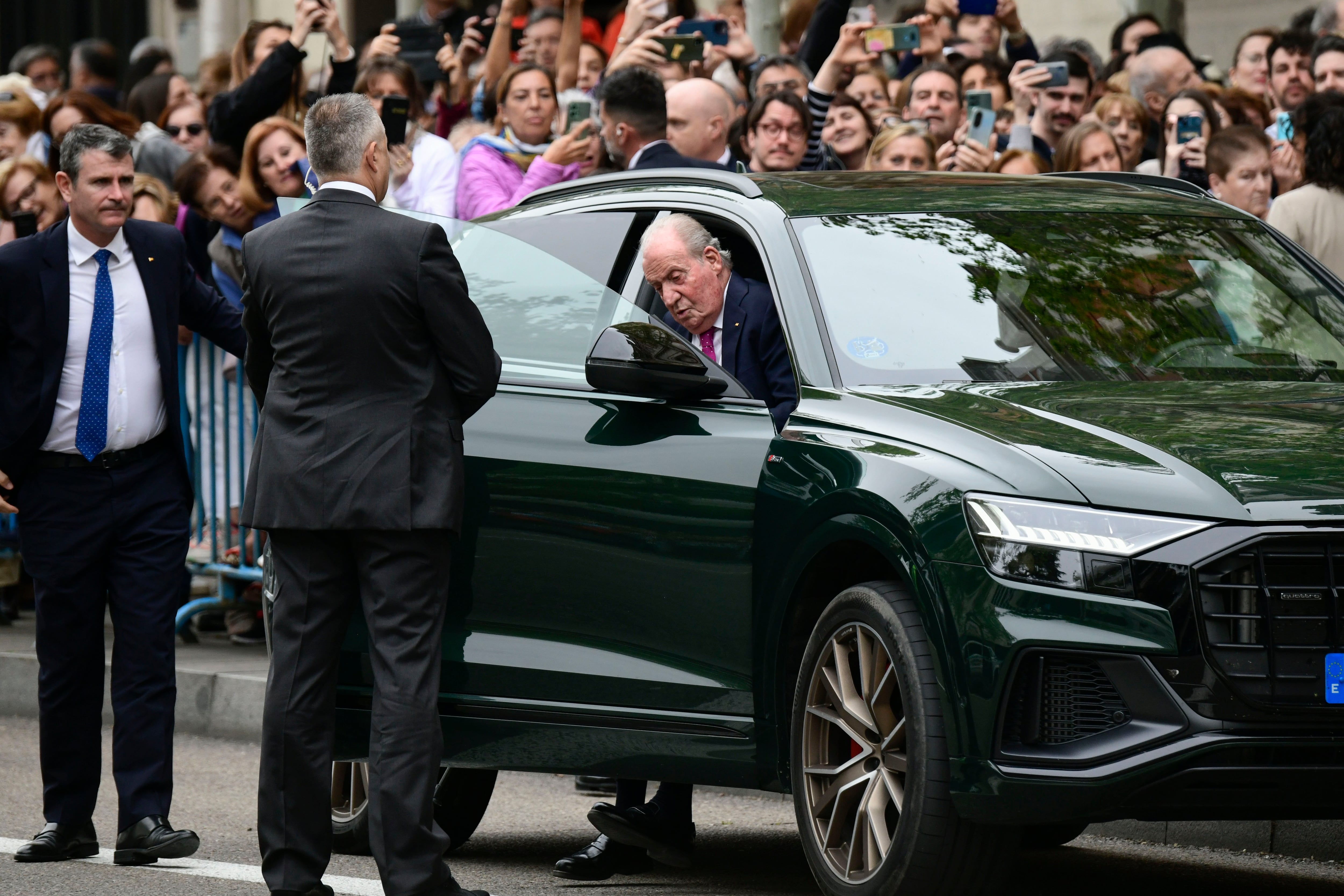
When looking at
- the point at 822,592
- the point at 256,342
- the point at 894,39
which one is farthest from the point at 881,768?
the point at 894,39

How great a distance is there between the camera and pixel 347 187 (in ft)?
20.0

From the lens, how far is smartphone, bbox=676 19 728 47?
12.4 m

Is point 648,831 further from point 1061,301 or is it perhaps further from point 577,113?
point 577,113

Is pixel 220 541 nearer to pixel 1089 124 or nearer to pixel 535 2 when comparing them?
pixel 1089 124

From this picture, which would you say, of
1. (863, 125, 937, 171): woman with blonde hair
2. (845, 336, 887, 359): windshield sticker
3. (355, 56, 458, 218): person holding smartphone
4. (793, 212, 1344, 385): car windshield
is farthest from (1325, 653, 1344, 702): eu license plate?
(355, 56, 458, 218): person holding smartphone

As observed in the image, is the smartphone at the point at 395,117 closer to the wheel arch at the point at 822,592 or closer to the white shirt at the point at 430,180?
the white shirt at the point at 430,180

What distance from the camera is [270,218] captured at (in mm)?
11820

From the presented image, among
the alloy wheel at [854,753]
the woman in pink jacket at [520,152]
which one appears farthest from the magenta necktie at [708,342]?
the woman in pink jacket at [520,152]

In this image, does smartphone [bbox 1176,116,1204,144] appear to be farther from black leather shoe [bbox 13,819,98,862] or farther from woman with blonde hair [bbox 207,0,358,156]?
black leather shoe [bbox 13,819,98,862]

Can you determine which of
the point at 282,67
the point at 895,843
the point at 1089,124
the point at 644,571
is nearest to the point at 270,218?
the point at 282,67

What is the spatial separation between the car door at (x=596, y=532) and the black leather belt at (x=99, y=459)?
1.31 m

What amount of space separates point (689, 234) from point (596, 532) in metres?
0.99

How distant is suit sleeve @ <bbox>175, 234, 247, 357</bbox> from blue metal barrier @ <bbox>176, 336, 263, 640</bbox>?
327 centimetres

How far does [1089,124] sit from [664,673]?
16.7 feet
